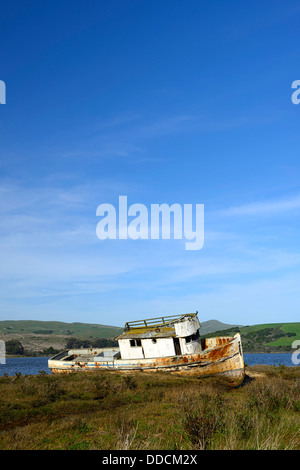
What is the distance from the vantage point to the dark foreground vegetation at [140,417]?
8570 mm

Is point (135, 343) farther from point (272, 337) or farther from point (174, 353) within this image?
point (272, 337)

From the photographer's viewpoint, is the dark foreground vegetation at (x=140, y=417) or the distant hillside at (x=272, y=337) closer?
the dark foreground vegetation at (x=140, y=417)

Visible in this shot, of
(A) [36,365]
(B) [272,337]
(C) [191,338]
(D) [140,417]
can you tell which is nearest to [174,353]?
(C) [191,338]

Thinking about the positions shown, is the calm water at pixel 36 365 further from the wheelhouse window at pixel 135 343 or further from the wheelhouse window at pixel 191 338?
the wheelhouse window at pixel 191 338

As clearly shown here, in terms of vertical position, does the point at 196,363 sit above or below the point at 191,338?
below

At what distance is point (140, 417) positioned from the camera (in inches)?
501

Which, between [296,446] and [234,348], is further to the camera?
[234,348]

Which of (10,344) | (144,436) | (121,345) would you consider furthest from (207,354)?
(10,344)

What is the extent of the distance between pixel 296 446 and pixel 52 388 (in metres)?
14.2

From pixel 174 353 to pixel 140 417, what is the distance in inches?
645

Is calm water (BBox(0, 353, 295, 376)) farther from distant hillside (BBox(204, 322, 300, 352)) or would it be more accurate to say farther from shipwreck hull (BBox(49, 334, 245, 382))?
distant hillside (BBox(204, 322, 300, 352))

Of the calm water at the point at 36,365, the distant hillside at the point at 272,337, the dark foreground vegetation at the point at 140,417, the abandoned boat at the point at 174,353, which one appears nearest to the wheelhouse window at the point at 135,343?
the abandoned boat at the point at 174,353
